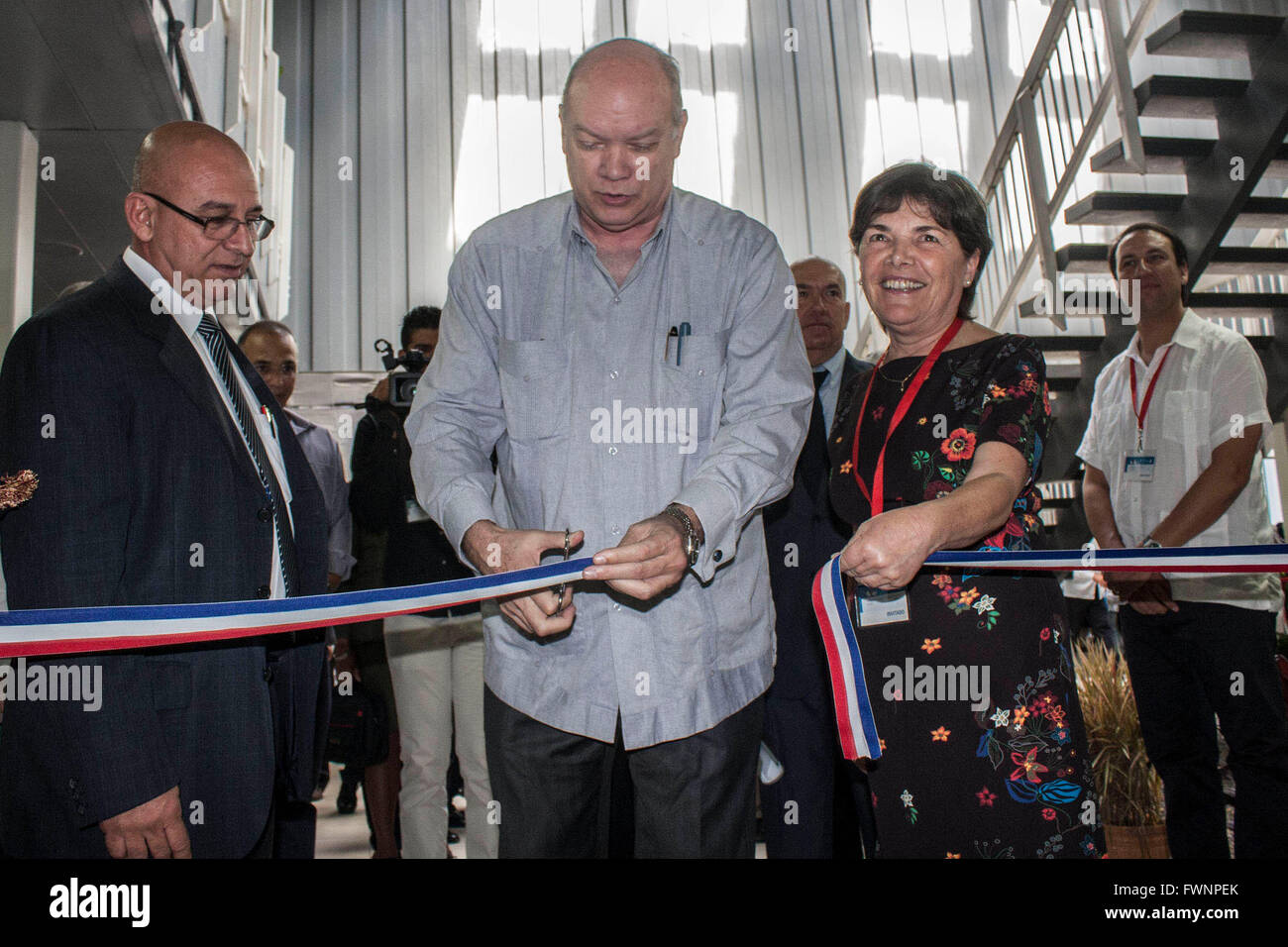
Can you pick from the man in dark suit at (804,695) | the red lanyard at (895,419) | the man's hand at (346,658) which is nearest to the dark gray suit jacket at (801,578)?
the man in dark suit at (804,695)

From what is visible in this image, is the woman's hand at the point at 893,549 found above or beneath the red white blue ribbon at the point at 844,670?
above

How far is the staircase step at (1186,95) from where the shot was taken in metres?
4.73

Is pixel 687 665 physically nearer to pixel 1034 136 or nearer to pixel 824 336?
pixel 824 336

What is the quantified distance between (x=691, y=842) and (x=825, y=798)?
1170mm

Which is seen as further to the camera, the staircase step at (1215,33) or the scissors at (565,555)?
the staircase step at (1215,33)

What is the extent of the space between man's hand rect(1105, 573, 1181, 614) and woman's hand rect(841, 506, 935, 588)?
1.58 meters

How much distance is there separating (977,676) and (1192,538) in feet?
5.50

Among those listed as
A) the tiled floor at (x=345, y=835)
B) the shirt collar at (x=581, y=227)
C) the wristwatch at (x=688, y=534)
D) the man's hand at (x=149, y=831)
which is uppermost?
the shirt collar at (x=581, y=227)

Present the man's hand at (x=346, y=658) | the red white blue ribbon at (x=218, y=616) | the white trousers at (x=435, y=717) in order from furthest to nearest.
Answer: the man's hand at (x=346, y=658) < the white trousers at (x=435, y=717) < the red white blue ribbon at (x=218, y=616)

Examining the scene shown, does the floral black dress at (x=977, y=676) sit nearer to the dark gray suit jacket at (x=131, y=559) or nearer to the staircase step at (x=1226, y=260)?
the dark gray suit jacket at (x=131, y=559)

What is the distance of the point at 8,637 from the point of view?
1.25 meters

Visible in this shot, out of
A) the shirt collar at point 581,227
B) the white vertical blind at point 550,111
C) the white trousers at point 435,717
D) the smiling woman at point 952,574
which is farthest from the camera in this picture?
the white vertical blind at point 550,111

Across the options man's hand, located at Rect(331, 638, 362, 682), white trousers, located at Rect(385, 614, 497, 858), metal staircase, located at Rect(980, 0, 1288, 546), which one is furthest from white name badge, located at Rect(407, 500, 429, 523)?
metal staircase, located at Rect(980, 0, 1288, 546)

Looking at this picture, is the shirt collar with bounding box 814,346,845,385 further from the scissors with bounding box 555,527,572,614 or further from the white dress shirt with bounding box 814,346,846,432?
the scissors with bounding box 555,527,572,614
